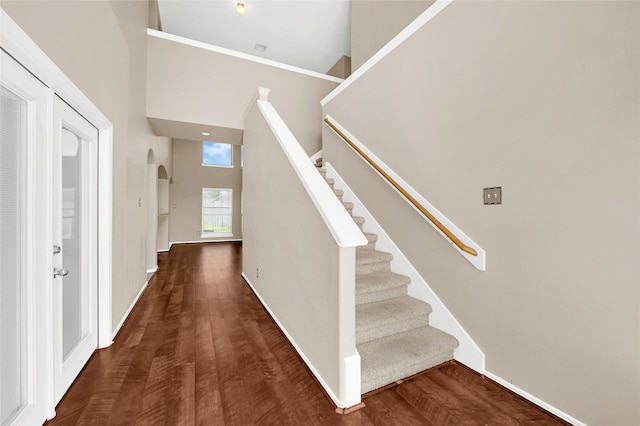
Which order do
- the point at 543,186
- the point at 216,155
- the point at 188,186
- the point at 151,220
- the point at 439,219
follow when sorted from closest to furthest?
1. the point at 543,186
2. the point at 439,219
3. the point at 151,220
4. the point at 188,186
5. the point at 216,155

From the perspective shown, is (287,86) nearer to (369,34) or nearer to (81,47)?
(369,34)

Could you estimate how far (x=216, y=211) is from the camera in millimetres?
10258

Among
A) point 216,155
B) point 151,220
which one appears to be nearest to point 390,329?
point 151,220

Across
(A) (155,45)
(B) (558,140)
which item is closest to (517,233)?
(B) (558,140)

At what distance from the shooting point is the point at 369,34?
422cm

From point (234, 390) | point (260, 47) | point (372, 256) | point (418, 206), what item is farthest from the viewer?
point (260, 47)

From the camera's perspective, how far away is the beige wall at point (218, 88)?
13.0ft

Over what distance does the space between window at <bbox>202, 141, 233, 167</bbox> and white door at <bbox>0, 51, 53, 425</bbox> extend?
9.09 m

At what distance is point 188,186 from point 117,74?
783cm

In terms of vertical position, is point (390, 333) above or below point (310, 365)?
above

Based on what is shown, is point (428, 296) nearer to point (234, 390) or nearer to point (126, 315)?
point (234, 390)

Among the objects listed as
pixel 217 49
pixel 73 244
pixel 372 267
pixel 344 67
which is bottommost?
pixel 372 267

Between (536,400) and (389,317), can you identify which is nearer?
(536,400)

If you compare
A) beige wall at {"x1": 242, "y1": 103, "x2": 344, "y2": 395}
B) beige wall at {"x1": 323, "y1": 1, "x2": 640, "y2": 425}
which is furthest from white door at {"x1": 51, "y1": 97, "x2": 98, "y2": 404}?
beige wall at {"x1": 323, "y1": 1, "x2": 640, "y2": 425}
